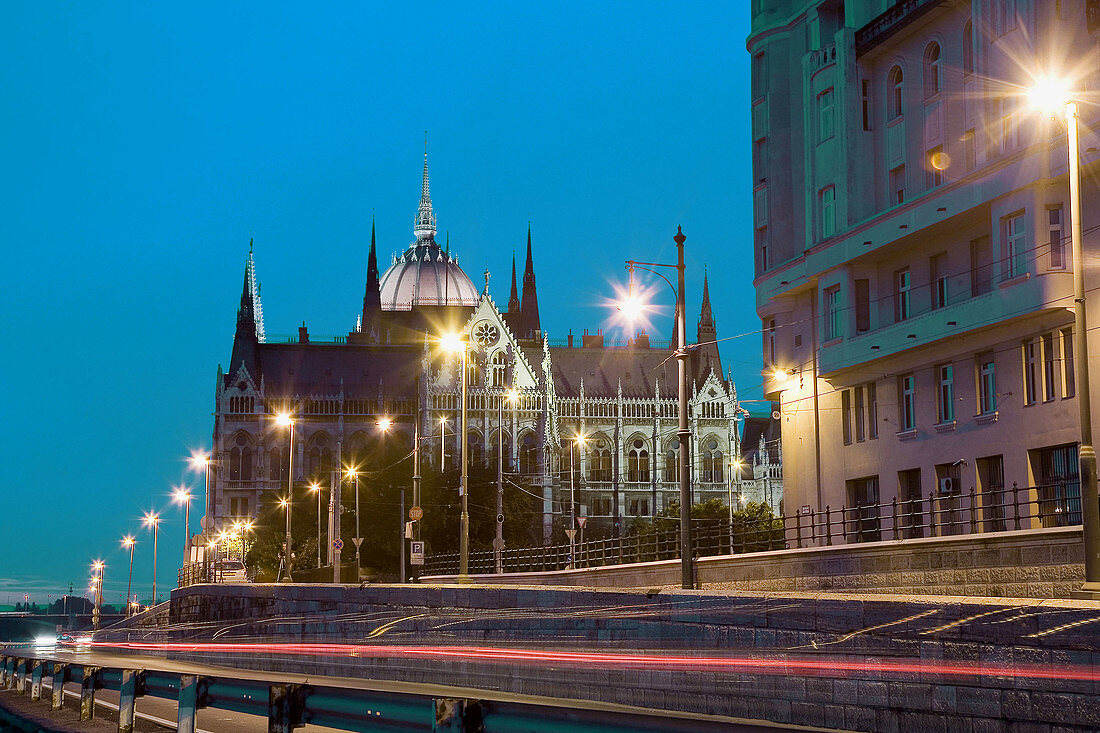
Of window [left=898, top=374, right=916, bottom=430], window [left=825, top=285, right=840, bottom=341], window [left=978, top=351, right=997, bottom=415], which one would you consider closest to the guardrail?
window [left=978, top=351, right=997, bottom=415]

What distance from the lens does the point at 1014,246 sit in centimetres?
4212

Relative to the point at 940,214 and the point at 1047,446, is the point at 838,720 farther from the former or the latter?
the point at 940,214

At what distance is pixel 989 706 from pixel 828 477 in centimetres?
4280

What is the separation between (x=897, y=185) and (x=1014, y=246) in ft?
30.8

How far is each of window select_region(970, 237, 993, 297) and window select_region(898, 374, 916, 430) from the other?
4.67 metres

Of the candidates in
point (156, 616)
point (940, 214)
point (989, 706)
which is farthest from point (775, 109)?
point (989, 706)

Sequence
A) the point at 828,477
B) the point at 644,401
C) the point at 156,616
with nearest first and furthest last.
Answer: the point at 828,477
the point at 156,616
the point at 644,401

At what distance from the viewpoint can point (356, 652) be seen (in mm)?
30719

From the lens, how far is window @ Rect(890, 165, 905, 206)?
166 ft

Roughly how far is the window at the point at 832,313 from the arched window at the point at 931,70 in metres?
7.98

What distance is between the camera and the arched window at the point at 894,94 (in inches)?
2007

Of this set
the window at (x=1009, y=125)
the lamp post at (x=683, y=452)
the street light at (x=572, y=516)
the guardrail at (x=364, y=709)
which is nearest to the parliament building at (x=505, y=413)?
the street light at (x=572, y=516)

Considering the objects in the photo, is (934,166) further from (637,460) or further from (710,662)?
(637,460)

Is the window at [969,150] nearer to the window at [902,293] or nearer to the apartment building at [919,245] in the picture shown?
the apartment building at [919,245]
